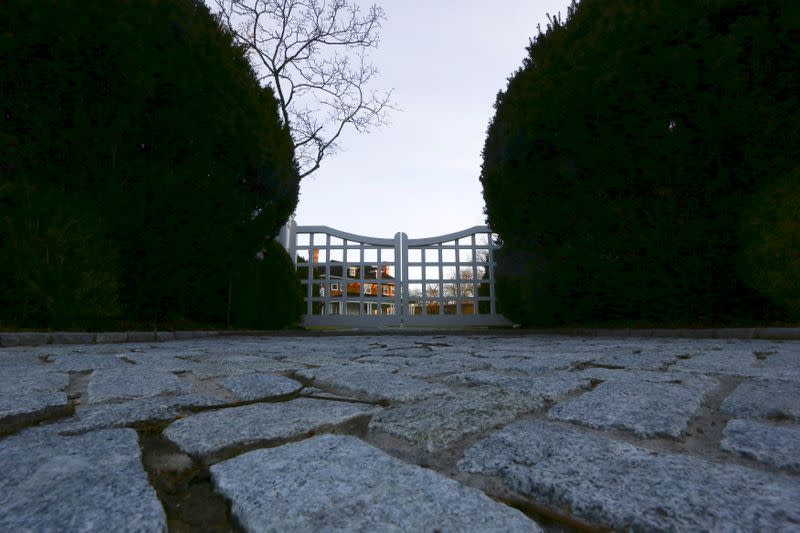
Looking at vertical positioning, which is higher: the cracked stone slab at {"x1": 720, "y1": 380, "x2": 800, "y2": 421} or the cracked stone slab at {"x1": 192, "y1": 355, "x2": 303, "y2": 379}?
the cracked stone slab at {"x1": 192, "y1": 355, "x2": 303, "y2": 379}

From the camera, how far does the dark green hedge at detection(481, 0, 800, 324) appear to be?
173 inches

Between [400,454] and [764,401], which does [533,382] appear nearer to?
[764,401]

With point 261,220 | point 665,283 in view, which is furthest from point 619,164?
point 261,220

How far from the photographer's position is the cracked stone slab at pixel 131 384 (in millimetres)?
1432

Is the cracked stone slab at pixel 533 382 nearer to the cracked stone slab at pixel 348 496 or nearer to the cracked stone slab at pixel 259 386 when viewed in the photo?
the cracked stone slab at pixel 259 386

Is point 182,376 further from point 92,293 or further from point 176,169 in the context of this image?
→ point 176,169

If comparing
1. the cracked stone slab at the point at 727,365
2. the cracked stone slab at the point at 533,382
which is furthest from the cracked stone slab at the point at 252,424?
the cracked stone slab at the point at 727,365

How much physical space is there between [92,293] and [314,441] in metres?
4.25

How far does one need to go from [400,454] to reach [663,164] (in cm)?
535

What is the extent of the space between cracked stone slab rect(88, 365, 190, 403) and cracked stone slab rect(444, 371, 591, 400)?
113 cm

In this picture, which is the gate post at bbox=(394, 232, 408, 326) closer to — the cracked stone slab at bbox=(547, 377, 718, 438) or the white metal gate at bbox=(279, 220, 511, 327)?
the white metal gate at bbox=(279, 220, 511, 327)

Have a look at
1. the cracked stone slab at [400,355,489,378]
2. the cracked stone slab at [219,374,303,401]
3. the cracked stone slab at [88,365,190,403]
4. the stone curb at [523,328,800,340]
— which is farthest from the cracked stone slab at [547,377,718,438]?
the stone curb at [523,328,800,340]

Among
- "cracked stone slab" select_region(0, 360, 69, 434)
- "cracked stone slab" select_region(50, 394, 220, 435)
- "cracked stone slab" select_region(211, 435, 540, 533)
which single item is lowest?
"cracked stone slab" select_region(211, 435, 540, 533)

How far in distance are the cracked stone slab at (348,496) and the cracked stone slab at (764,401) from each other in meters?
1.02
